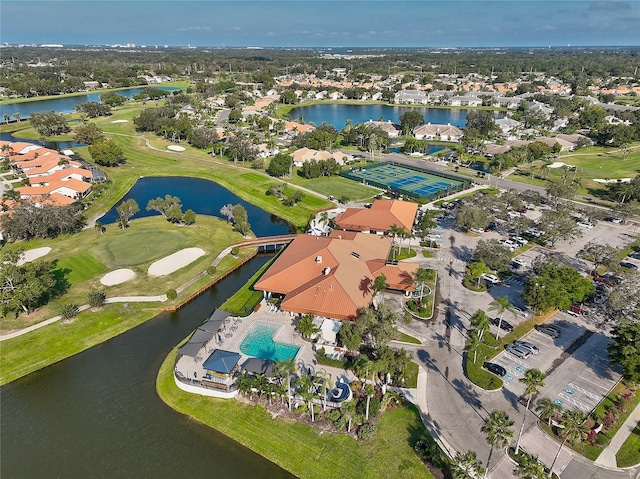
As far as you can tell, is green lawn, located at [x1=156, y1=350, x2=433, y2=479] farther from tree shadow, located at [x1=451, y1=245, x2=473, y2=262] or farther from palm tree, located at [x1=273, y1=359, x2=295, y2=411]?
tree shadow, located at [x1=451, y1=245, x2=473, y2=262]

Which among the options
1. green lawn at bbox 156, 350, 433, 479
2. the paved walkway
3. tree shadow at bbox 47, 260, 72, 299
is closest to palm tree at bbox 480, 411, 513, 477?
green lawn at bbox 156, 350, 433, 479

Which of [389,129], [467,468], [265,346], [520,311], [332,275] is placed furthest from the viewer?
[389,129]

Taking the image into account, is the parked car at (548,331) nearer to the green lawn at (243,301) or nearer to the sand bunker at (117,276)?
the green lawn at (243,301)

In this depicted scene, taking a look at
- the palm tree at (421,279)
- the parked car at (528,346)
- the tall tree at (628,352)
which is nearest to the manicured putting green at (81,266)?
the palm tree at (421,279)

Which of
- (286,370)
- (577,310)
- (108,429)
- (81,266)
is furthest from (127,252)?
(577,310)

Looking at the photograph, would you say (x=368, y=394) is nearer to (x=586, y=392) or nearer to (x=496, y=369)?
(x=496, y=369)

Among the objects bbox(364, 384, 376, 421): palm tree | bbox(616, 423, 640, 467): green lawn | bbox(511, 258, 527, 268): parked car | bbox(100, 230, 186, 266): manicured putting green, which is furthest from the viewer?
bbox(100, 230, 186, 266): manicured putting green
